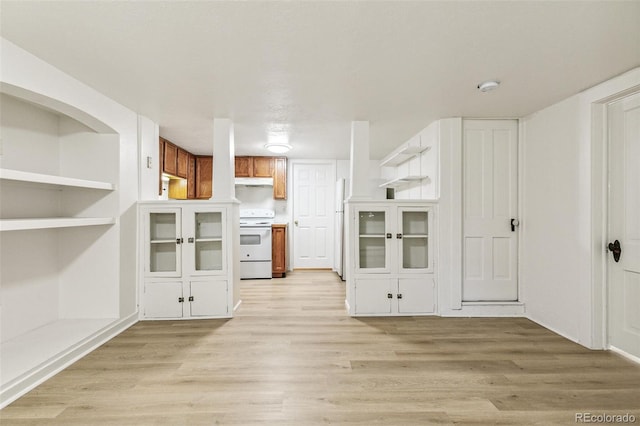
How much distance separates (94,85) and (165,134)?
1.45 meters

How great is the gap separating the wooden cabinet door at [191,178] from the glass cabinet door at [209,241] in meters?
1.96

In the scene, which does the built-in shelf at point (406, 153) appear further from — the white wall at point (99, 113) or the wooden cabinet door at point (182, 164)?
the wooden cabinet door at point (182, 164)

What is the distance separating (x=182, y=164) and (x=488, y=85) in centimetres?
425

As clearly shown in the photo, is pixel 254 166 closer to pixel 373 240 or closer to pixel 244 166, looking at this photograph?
pixel 244 166

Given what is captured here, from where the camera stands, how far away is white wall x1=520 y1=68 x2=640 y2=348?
→ 2.37 m

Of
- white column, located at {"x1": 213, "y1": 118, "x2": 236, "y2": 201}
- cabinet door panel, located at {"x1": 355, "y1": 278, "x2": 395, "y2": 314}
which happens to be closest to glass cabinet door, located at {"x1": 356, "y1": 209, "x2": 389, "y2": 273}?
cabinet door panel, located at {"x1": 355, "y1": 278, "x2": 395, "y2": 314}

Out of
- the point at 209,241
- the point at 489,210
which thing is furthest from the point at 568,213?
the point at 209,241

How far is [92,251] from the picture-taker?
2.70m

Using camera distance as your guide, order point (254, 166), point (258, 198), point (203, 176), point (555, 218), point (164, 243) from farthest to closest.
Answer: point (258, 198) < point (254, 166) < point (203, 176) < point (164, 243) < point (555, 218)

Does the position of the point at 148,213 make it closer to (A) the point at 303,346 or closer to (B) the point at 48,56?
(B) the point at 48,56

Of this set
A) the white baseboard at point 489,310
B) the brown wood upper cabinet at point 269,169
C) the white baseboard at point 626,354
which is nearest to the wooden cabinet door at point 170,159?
the brown wood upper cabinet at point 269,169

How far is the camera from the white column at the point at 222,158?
3.18 meters

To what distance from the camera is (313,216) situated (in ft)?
18.7

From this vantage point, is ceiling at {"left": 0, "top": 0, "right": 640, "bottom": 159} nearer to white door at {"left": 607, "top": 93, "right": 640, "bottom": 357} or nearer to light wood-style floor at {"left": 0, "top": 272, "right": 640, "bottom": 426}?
white door at {"left": 607, "top": 93, "right": 640, "bottom": 357}
